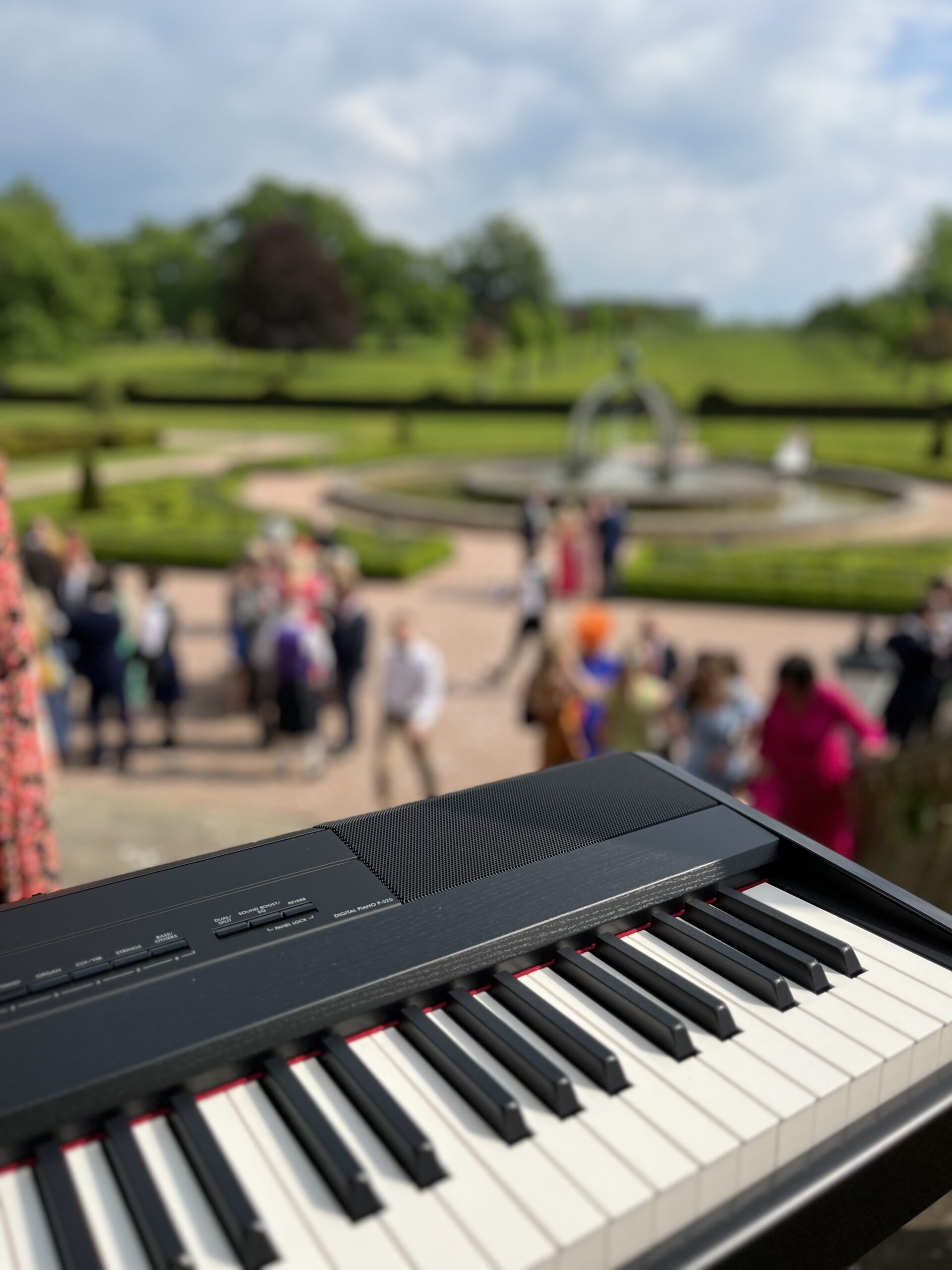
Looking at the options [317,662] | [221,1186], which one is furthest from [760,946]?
[317,662]

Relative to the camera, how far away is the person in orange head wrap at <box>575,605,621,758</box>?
7297 mm

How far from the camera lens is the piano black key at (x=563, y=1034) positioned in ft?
4.94

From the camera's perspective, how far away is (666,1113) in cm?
146

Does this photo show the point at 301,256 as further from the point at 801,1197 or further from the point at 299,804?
the point at 801,1197

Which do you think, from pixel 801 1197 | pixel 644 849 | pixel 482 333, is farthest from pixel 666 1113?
pixel 482 333

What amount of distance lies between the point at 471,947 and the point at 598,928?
261 mm

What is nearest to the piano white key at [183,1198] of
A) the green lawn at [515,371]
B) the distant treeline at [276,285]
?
the distant treeline at [276,285]

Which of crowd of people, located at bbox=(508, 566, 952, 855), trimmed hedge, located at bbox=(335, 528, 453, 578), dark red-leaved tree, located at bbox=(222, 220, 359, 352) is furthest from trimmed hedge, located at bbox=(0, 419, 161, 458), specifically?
crowd of people, located at bbox=(508, 566, 952, 855)

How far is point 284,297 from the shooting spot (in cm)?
6662

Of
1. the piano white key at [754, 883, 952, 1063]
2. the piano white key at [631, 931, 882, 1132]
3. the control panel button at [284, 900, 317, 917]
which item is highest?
the control panel button at [284, 900, 317, 917]

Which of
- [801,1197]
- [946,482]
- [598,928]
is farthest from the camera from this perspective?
[946,482]

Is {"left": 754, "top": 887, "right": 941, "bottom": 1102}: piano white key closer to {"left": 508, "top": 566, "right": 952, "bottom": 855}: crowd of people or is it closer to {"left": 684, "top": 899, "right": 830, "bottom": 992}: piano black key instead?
{"left": 684, "top": 899, "right": 830, "bottom": 992}: piano black key

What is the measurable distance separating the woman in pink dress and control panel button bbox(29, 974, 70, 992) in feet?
14.3

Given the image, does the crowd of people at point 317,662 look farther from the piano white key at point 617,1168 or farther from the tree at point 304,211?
the tree at point 304,211
